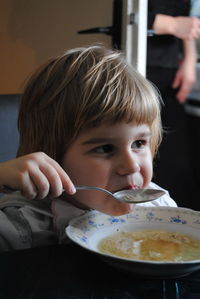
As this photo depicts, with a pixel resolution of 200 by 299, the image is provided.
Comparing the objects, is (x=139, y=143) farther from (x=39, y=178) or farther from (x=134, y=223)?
(x=39, y=178)

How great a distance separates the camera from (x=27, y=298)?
1.94 feet

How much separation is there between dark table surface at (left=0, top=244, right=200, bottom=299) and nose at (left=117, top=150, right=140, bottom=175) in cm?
21

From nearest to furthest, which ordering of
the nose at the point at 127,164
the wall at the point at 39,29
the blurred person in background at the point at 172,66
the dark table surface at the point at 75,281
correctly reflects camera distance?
1. the dark table surface at the point at 75,281
2. the nose at the point at 127,164
3. the blurred person in background at the point at 172,66
4. the wall at the point at 39,29

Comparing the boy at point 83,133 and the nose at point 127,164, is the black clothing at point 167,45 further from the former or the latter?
the nose at point 127,164

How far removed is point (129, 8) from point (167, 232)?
1.52 metres

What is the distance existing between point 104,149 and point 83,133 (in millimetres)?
57

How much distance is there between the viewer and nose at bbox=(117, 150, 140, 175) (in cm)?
88

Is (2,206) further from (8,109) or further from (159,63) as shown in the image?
(159,63)

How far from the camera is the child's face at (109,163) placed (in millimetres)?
895

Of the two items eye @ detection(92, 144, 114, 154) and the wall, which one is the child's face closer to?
eye @ detection(92, 144, 114, 154)

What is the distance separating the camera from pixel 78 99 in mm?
937

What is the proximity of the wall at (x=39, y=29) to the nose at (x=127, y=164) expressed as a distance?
2.03 m

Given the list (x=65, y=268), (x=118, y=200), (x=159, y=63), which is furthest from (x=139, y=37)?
(x=65, y=268)

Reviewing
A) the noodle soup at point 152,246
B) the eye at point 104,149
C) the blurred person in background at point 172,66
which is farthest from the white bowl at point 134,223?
the blurred person in background at point 172,66
